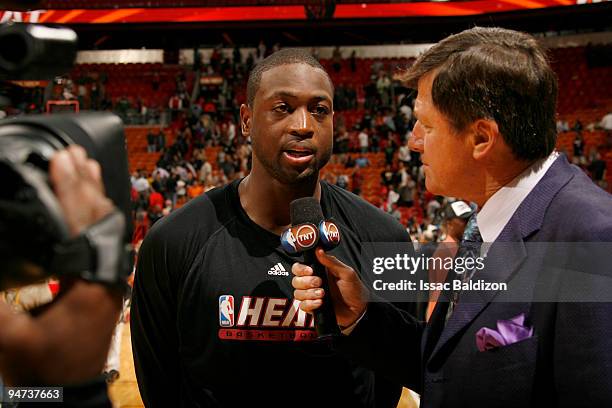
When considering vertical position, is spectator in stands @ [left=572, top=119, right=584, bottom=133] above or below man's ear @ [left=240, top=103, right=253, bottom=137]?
above

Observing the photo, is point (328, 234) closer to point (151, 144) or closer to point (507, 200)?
point (507, 200)

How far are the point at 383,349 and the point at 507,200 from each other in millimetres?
612

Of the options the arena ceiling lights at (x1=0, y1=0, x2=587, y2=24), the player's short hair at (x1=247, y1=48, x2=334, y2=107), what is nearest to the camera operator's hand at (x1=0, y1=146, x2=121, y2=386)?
the player's short hair at (x1=247, y1=48, x2=334, y2=107)

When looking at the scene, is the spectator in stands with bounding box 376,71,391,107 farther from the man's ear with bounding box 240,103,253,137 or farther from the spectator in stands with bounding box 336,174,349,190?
the man's ear with bounding box 240,103,253,137

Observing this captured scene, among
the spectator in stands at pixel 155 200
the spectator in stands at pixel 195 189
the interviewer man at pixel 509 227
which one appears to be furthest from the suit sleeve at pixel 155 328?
the spectator in stands at pixel 195 189

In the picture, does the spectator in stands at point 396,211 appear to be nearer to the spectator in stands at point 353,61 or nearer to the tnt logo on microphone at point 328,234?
the spectator in stands at point 353,61

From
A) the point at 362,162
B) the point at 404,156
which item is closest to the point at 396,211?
the point at 404,156

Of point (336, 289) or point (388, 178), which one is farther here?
point (388, 178)

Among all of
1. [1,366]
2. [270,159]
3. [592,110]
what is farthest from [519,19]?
[1,366]

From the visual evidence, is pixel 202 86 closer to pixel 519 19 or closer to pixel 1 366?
pixel 519 19

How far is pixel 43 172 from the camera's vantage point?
39.0 inches

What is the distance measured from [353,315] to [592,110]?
732 inches

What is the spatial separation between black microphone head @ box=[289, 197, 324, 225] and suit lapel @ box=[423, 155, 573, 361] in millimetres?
541

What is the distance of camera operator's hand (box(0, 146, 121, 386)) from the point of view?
37.7 inches
